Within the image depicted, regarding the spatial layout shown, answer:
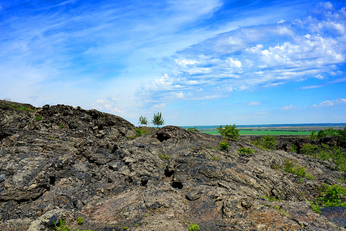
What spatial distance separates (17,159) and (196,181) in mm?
13367

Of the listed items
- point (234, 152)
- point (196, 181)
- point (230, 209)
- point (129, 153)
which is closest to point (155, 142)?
Result: point (129, 153)

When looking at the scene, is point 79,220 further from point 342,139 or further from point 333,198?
point 342,139

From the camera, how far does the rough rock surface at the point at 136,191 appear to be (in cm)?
1064

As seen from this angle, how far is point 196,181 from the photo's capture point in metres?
16.2

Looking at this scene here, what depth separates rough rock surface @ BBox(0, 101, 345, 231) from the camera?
1064 centimetres

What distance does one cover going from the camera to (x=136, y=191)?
14594mm

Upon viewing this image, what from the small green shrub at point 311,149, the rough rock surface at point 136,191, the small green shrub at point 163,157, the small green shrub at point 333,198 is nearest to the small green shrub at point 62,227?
the rough rock surface at point 136,191

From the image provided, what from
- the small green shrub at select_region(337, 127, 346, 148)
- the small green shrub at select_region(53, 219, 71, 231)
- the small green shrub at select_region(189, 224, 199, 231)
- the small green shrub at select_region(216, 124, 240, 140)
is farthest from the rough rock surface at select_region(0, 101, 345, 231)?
the small green shrub at select_region(337, 127, 346, 148)

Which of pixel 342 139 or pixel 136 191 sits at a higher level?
pixel 136 191

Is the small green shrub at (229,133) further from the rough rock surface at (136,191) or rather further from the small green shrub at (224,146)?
the rough rock surface at (136,191)

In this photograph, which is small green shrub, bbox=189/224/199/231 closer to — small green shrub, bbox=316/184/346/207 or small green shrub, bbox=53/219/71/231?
small green shrub, bbox=53/219/71/231

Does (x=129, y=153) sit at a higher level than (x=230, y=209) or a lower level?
higher

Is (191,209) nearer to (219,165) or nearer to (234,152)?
(219,165)

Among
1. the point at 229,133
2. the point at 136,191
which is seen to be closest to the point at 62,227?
the point at 136,191
